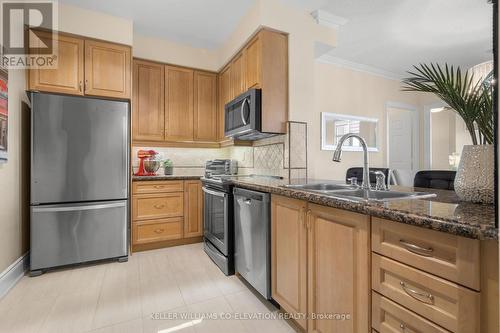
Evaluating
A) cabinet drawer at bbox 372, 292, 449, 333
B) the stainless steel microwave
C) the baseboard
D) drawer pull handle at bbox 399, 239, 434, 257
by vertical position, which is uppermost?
the stainless steel microwave

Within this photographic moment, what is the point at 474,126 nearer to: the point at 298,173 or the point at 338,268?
the point at 338,268

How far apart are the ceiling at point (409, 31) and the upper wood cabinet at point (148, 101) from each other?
192 cm

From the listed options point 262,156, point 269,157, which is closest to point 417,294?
point 269,157

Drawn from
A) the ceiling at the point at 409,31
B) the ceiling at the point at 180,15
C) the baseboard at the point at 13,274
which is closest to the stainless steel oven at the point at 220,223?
the baseboard at the point at 13,274

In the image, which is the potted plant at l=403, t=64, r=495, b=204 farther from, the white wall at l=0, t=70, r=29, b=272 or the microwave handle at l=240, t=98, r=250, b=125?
the white wall at l=0, t=70, r=29, b=272

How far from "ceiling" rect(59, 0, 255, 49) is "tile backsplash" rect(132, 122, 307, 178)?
4.67ft

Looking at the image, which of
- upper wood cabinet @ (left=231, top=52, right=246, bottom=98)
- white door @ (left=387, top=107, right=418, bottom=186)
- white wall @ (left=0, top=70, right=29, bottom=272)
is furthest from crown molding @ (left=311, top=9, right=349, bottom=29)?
white wall @ (left=0, top=70, right=29, bottom=272)

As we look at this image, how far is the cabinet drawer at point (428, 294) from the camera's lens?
2.38 ft

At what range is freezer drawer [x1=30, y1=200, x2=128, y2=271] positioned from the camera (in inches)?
91.7

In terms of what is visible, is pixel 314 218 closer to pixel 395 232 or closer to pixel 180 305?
pixel 395 232

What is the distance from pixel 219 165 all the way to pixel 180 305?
5.90 feet

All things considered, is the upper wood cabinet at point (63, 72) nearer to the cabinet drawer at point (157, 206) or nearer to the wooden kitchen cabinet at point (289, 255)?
the cabinet drawer at point (157, 206)

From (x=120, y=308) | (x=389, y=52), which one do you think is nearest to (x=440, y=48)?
(x=389, y=52)

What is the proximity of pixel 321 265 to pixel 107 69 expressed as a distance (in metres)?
2.89
